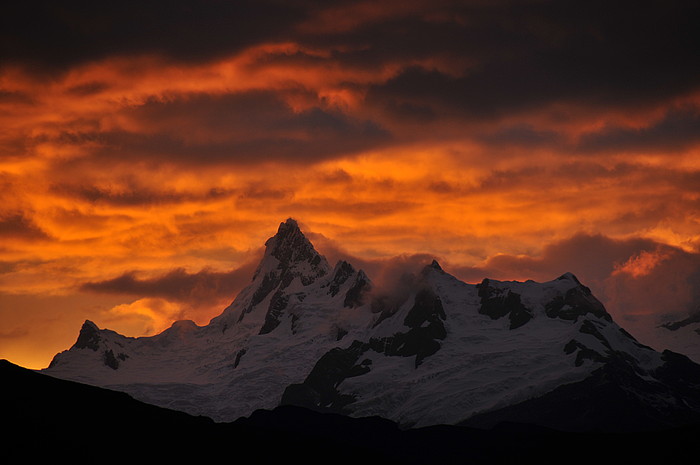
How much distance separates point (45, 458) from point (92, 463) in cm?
837

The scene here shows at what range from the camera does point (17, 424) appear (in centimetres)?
19975

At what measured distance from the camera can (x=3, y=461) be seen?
185 metres

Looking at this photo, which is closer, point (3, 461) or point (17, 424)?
point (3, 461)

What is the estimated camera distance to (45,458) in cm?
19025

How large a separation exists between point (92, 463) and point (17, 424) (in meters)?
15.0

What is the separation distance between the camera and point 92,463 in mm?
195500

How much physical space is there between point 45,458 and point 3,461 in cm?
734

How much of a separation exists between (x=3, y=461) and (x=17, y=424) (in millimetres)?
15239
